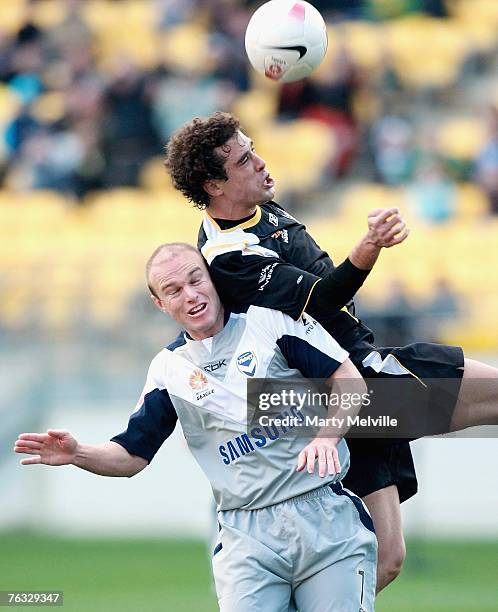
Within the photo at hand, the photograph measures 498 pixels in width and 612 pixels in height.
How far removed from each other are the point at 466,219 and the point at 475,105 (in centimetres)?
241

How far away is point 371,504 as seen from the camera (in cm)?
591

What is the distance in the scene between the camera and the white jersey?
5.18m

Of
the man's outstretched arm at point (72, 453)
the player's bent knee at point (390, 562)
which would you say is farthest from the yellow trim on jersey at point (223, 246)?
the player's bent knee at point (390, 562)

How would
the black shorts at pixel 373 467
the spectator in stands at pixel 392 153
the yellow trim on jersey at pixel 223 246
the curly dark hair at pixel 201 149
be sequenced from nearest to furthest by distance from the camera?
the yellow trim on jersey at pixel 223 246, the curly dark hair at pixel 201 149, the black shorts at pixel 373 467, the spectator in stands at pixel 392 153

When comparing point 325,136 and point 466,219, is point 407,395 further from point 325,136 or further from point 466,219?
point 325,136

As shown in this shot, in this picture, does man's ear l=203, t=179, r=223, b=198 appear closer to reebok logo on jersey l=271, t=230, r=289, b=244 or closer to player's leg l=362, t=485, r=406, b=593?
reebok logo on jersey l=271, t=230, r=289, b=244

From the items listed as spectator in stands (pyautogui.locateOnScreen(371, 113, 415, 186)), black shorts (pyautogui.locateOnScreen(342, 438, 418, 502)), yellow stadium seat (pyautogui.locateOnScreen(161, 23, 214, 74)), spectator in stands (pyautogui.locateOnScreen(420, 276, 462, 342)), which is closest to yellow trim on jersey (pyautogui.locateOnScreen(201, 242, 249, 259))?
black shorts (pyautogui.locateOnScreen(342, 438, 418, 502))

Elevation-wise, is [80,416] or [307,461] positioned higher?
[80,416]

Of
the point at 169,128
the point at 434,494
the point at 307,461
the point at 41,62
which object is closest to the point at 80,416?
the point at 434,494

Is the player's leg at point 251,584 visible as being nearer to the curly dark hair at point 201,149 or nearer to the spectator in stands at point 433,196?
the curly dark hair at point 201,149

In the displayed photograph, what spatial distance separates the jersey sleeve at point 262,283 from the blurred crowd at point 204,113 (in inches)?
350

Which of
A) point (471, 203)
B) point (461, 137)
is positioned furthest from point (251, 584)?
point (461, 137)

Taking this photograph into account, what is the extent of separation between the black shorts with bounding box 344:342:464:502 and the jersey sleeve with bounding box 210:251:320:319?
541 mm

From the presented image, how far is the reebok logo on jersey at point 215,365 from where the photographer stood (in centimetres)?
533
